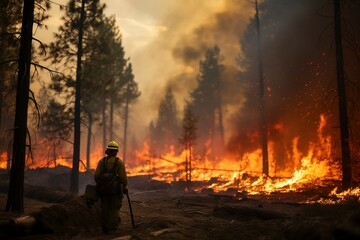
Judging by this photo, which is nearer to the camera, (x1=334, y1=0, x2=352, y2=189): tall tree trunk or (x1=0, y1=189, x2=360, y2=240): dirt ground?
(x1=0, y1=189, x2=360, y2=240): dirt ground

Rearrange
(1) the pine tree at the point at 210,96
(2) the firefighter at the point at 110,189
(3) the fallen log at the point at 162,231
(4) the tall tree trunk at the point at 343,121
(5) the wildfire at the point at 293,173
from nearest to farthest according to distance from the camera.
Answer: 1. (3) the fallen log at the point at 162,231
2. (2) the firefighter at the point at 110,189
3. (4) the tall tree trunk at the point at 343,121
4. (5) the wildfire at the point at 293,173
5. (1) the pine tree at the point at 210,96

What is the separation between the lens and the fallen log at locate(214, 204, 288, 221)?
866 centimetres

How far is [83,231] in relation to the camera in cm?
771

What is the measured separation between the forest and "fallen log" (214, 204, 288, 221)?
4 cm

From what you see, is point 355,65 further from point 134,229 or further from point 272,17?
point 134,229

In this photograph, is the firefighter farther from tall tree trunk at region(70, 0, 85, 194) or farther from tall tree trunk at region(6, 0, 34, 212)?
tall tree trunk at region(70, 0, 85, 194)

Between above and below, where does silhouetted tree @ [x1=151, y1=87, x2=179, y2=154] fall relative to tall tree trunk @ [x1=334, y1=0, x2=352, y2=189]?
above

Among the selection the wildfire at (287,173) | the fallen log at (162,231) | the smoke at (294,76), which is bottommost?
the fallen log at (162,231)

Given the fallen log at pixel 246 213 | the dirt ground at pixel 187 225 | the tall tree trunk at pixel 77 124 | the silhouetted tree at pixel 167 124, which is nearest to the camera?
the dirt ground at pixel 187 225

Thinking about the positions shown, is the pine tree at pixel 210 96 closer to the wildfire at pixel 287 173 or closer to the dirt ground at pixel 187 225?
the wildfire at pixel 287 173

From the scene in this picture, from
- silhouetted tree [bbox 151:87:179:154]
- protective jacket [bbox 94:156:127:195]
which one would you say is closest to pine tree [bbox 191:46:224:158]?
silhouetted tree [bbox 151:87:179:154]

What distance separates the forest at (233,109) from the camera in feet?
32.6

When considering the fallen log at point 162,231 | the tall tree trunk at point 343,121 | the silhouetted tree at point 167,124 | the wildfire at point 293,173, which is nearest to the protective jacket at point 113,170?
the fallen log at point 162,231

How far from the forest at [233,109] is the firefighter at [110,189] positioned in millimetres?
457
